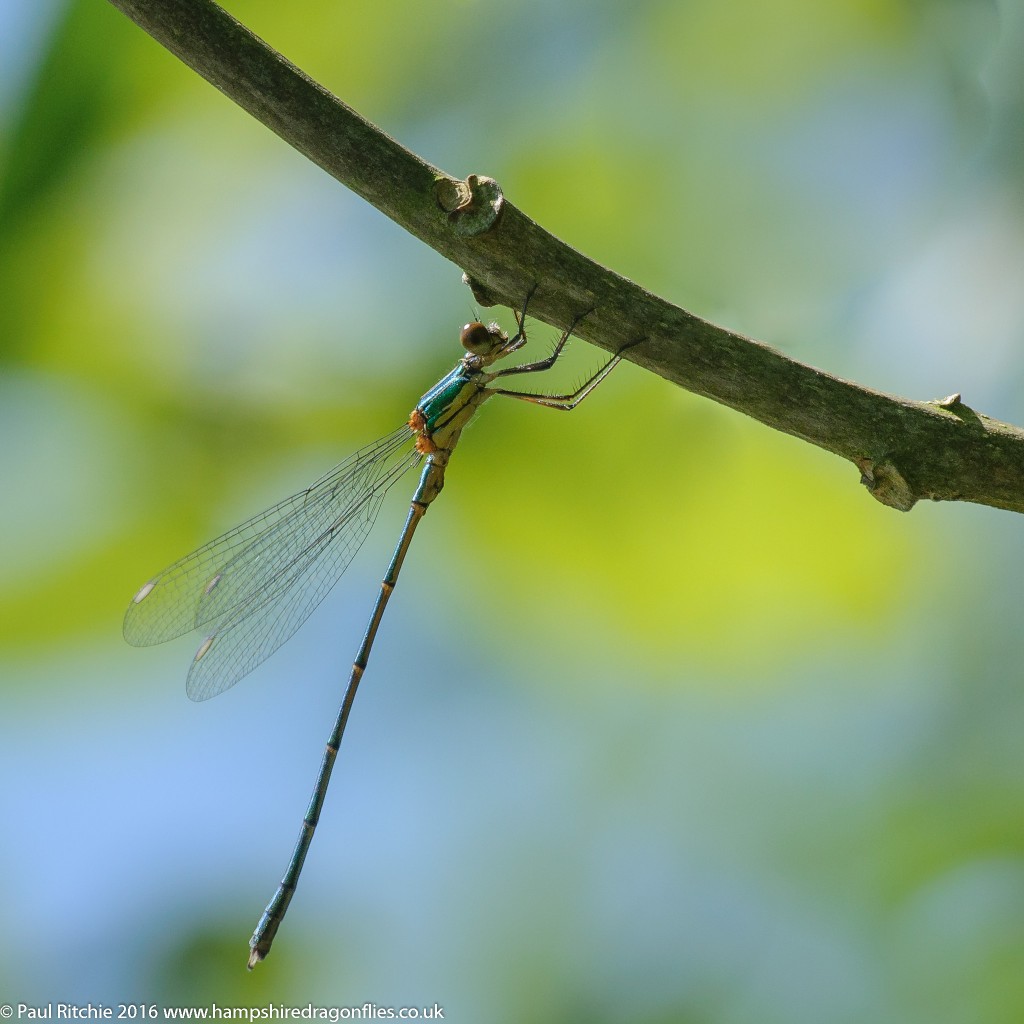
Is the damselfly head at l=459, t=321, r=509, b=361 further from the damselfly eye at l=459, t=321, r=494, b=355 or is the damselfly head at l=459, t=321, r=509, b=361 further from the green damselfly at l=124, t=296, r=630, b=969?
the green damselfly at l=124, t=296, r=630, b=969

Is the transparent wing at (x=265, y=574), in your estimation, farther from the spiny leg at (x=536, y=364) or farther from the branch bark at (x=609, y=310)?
the branch bark at (x=609, y=310)

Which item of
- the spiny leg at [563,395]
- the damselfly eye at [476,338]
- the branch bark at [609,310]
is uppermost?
the damselfly eye at [476,338]

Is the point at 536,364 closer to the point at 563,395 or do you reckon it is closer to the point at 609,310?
the point at 563,395

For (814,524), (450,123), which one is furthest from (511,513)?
(450,123)

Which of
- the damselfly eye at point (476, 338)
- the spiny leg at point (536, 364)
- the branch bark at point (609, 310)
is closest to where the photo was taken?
the branch bark at point (609, 310)

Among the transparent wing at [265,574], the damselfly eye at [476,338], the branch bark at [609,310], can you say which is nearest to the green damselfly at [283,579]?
the transparent wing at [265,574]

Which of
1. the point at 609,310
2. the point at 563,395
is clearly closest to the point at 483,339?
the point at 563,395
